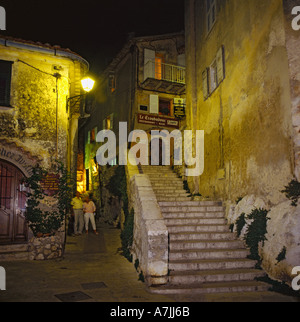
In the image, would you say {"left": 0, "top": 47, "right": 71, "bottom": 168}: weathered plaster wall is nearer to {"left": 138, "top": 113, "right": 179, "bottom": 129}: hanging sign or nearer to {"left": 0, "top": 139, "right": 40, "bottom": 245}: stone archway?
{"left": 0, "top": 139, "right": 40, "bottom": 245}: stone archway

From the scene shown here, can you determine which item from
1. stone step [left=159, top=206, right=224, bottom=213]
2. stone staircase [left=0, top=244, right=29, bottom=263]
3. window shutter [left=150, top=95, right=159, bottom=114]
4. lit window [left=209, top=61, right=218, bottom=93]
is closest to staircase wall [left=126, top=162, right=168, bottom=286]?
stone step [left=159, top=206, right=224, bottom=213]

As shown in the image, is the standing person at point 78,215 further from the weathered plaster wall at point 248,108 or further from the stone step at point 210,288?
the stone step at point 210,288

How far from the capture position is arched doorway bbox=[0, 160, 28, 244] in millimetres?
8898

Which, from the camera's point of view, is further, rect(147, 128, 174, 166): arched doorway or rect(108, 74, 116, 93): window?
rect(108, 74, 116, 93): window

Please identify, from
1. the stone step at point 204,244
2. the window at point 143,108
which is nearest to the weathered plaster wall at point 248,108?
the stone step at point 204,244

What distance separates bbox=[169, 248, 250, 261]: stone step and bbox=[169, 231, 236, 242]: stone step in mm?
517

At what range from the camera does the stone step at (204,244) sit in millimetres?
7088

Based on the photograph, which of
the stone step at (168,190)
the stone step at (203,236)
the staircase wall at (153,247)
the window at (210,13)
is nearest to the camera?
the staircase wall at (153,247)

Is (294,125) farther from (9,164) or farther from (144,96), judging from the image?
(144,96)

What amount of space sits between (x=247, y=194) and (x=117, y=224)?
30.1 feet

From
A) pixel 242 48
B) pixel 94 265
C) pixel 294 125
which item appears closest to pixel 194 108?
pixel 242 48

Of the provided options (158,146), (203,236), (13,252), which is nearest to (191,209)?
(203,236)

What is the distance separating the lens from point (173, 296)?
5.56 metres

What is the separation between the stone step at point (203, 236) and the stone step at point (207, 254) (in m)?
0.52
